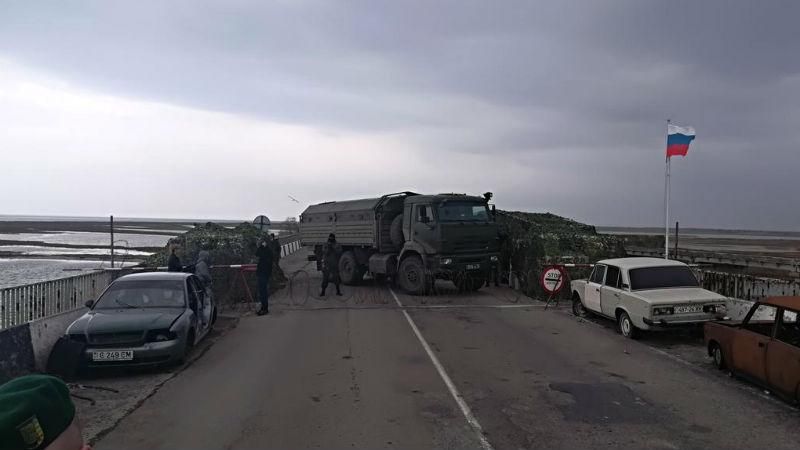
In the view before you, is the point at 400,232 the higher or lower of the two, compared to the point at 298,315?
higher

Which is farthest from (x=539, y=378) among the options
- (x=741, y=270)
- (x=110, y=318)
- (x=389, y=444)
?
(x=741, y=270)

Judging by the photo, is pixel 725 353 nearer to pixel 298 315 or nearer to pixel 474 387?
pixel 474 387

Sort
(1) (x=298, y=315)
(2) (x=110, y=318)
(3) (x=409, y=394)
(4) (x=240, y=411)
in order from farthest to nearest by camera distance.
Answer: (1) (x=298, y=315), (2) (x=110, y=318), (3) (x=409, y=394), (4) (x=240, y=411)

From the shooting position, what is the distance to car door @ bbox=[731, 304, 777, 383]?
7637 mm

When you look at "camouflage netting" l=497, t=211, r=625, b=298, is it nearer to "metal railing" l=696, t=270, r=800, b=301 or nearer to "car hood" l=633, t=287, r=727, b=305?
"metal railing" l=696, t=270, r=800, b=301

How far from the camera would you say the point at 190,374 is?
900cm

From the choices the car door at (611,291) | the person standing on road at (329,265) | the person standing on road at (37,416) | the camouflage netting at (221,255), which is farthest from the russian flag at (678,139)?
the person standing on road at (37,416)

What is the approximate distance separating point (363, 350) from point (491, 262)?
893 centimetres

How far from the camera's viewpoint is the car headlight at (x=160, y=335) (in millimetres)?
9008

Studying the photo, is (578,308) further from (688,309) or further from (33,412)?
(33,412)

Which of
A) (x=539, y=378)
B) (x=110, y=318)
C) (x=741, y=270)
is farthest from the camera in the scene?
(x=741, y=270)

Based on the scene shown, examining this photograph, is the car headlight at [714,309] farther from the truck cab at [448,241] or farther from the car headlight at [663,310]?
the truck cab at [448,241]

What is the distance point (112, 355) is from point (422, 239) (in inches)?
421

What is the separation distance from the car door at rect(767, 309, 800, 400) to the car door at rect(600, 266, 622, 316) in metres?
4.17
